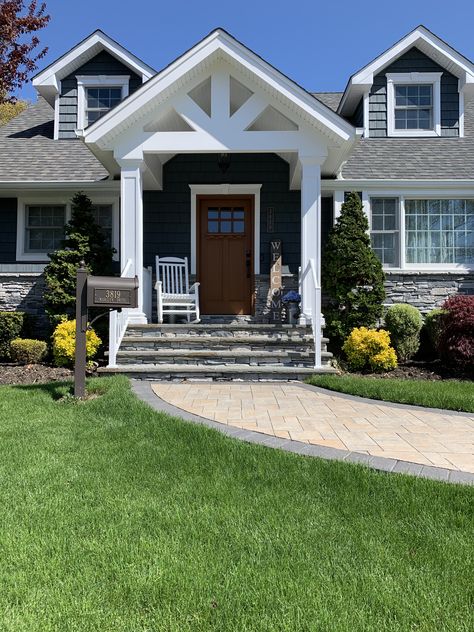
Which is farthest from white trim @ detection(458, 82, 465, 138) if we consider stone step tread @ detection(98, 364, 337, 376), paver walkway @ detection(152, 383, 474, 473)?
paver walkway @ detection(152, 383, 474, 473)

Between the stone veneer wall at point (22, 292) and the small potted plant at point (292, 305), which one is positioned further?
the stone veneer wall at point (22, 292)

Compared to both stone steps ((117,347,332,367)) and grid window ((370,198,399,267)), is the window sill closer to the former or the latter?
grid window ((370,198,399,267))

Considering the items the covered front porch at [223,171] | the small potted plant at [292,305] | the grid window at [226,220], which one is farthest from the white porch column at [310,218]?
the grid window at [226,220]

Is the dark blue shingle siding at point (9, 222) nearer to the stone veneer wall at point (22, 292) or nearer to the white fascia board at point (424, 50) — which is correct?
the stone veneer wall at point (22, 292)

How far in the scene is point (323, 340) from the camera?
7.29 m

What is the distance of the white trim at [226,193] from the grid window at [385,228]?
2.25 m

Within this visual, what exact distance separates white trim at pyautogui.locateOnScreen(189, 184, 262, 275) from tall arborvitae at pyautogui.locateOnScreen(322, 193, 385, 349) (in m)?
1.63

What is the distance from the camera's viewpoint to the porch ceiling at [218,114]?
7504mm

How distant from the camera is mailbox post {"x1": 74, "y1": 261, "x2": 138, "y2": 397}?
5.41 meters

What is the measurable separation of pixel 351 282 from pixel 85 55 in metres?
7.92

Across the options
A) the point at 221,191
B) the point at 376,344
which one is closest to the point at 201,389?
the point at 376,344

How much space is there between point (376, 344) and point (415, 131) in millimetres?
5959

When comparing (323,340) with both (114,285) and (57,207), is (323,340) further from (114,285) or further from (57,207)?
(57,207)

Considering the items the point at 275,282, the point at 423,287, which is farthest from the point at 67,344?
the point at 423,287
